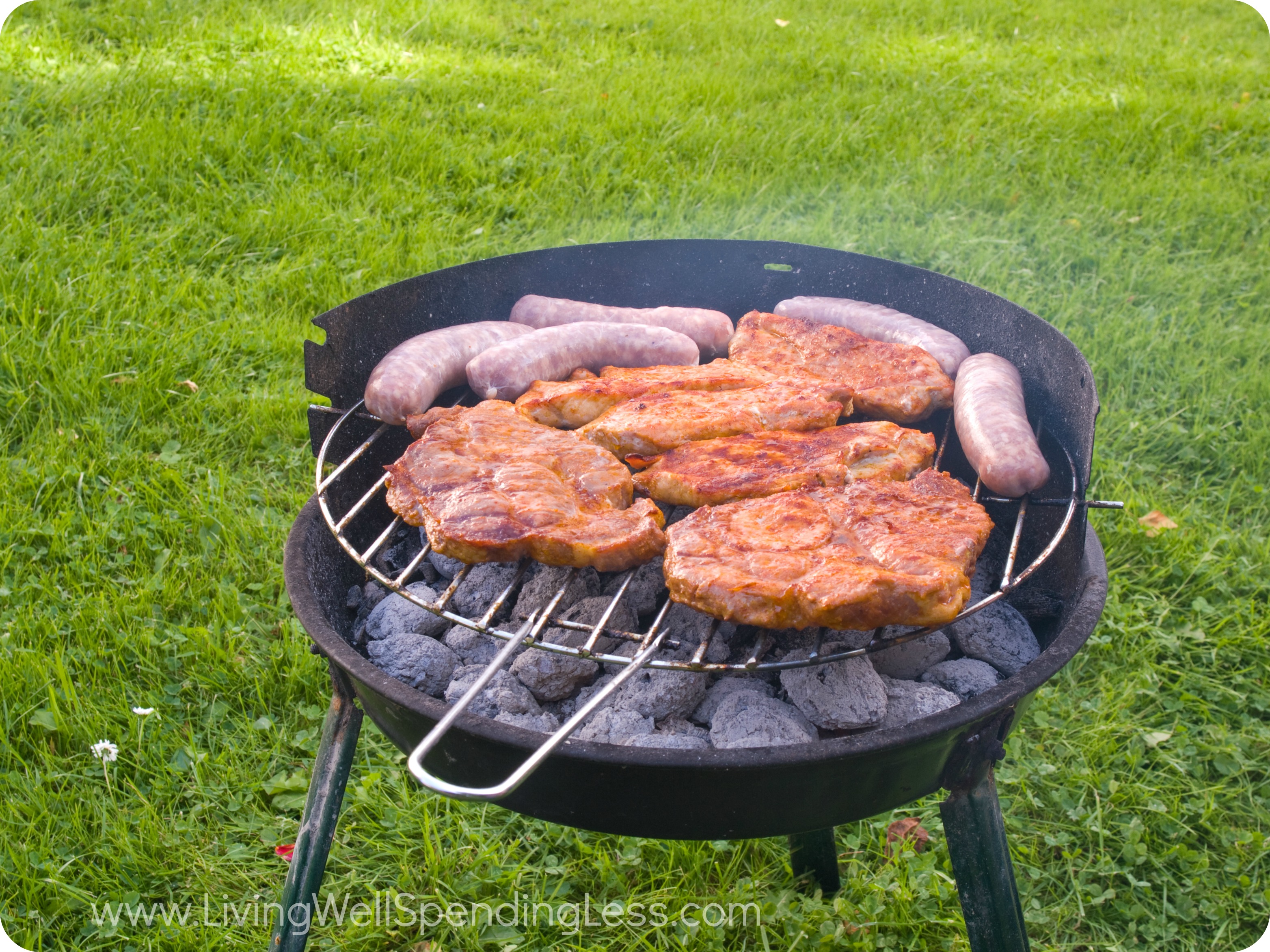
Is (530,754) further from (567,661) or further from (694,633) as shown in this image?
(694,633)

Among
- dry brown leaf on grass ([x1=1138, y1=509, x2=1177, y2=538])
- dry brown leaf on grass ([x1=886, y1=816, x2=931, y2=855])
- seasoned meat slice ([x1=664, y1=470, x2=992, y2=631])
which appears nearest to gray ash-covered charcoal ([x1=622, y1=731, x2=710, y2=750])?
seasoned meat slice ([x1=664, y1=470, x2=992, y2=631])

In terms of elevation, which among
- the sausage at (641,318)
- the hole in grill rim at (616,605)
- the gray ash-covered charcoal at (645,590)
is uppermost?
the sausage at (641,318)

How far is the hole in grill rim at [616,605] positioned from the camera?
1733mm

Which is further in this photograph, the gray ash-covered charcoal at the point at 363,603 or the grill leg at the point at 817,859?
the grill leg at the point at 817,859

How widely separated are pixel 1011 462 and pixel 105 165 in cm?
568

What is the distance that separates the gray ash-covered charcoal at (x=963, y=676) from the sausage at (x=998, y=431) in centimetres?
44

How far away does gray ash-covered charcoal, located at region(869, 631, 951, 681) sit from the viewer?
→ 240cm

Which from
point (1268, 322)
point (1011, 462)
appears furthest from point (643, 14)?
point (1011, 462)

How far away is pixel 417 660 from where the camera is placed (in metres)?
2.33

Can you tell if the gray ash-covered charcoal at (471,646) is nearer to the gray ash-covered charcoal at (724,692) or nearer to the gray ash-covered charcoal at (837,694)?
the gray ash-covered charcoal at (724,692)

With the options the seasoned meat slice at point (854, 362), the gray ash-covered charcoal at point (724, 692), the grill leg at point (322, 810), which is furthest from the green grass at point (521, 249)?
the seasoned meat slice at point (854, 362)

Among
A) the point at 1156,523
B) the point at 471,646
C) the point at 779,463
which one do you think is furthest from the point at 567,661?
the point at 1156,523

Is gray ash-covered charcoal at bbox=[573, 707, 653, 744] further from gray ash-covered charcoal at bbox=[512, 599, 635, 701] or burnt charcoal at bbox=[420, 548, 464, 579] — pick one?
burnt charcoal at bbox=[420, 548, 464, 579]

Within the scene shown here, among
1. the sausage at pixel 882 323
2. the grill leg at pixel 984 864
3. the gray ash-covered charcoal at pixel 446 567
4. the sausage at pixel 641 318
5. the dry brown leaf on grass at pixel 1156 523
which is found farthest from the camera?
the dry brown leaf on grass at pixel 1156 523
